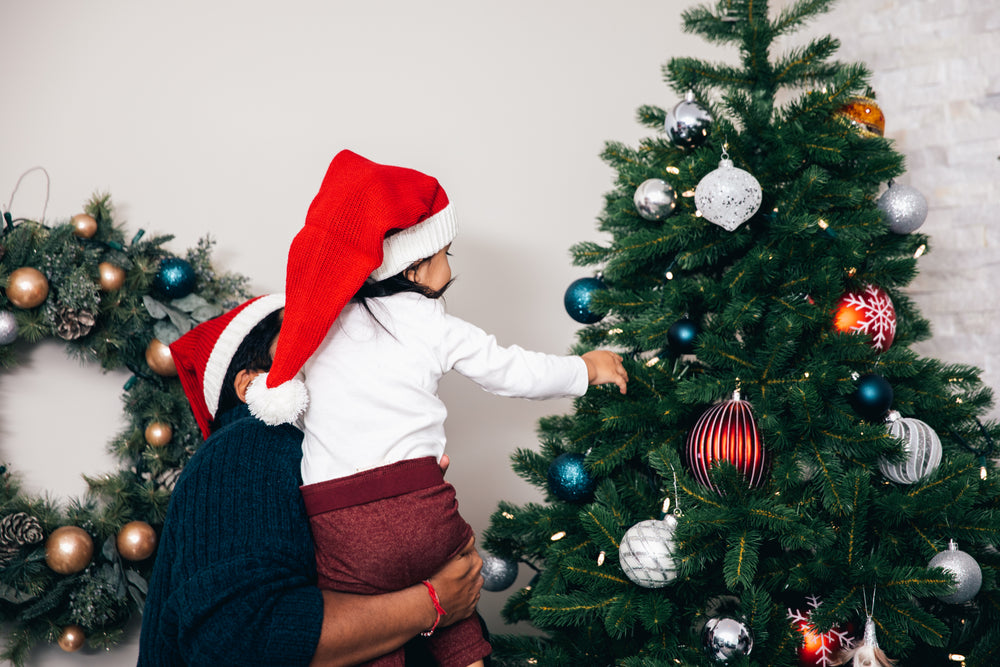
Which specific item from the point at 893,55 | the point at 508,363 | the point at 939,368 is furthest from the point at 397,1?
the point at 939,368

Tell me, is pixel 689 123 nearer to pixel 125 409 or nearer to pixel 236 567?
pixel 236 567

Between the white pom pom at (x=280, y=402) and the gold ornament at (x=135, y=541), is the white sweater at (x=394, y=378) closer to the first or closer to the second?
the white pom pom at (x=280, y=402)

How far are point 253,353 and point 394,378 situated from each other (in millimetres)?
288

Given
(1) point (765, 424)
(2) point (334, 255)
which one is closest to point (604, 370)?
(1) point (765, 424)

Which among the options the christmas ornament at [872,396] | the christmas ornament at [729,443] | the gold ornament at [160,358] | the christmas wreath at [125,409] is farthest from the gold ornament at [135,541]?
the christmas ornament at [872,396]

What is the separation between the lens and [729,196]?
1.24 m

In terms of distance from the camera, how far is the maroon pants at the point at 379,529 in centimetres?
110

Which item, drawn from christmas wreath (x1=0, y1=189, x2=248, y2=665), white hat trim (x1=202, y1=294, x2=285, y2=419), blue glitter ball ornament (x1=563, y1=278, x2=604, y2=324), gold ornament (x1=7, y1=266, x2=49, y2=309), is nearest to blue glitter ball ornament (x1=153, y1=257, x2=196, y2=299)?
christmas wreath (x1=0, y1=189, x2=248, y2=665)

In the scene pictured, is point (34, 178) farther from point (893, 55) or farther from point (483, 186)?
point (893, 55)

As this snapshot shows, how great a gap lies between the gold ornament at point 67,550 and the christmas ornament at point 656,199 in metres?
1.40

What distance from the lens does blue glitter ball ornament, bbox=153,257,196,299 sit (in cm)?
171

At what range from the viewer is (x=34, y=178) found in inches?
71.1

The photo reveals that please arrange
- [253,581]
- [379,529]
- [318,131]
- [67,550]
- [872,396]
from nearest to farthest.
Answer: [253,581] → [379,529] → [872,396] → [67,550] → [318,131]

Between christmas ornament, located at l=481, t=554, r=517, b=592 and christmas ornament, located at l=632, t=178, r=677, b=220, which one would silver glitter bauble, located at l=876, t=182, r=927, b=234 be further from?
christmas ornament, located at l=481, t=554, r=517, b=592
